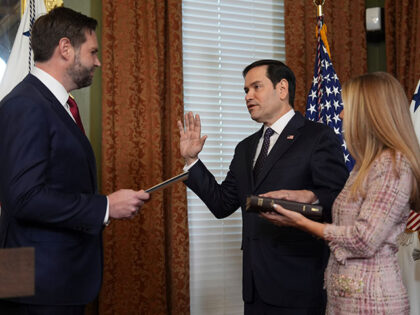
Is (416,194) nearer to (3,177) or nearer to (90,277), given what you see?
(90,277)

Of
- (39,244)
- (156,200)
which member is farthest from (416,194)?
(156,200)

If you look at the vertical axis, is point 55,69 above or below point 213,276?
above

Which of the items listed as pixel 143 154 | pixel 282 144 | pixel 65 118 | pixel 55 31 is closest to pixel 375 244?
pixel 282 144

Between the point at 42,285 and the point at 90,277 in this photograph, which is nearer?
the point at 42,285

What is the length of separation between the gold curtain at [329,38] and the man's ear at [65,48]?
2349 mm

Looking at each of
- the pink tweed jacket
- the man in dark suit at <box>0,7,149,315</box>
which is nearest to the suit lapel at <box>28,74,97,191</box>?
the man in dark suit at <box>0,7,149,315</box>

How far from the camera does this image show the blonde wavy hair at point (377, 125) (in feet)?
5.67

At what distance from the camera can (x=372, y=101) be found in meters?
1.77

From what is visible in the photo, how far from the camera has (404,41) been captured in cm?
415

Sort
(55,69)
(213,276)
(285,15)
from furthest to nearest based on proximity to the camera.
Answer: (285,15) → (213,276) → (55,69)

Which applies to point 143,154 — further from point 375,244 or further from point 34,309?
point 375,244

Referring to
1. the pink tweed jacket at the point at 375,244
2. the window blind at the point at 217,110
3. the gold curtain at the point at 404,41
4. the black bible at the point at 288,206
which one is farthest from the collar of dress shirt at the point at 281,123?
the gold curtain at the point at 404,41

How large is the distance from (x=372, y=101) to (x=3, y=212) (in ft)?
4.87

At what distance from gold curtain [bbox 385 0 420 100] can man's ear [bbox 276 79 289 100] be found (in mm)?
1822
